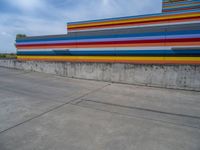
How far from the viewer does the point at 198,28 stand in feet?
22.6

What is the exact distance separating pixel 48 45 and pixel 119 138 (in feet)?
36.3

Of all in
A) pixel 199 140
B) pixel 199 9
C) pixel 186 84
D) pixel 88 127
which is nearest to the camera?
pixel 199 140

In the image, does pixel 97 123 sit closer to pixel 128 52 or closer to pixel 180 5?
pixel 128 52

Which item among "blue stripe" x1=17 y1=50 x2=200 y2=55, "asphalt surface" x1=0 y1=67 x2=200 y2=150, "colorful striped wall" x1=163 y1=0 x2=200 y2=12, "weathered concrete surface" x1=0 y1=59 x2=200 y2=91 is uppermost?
"colorful striped wall" x1=163 y1=0 x2=200 y2=12

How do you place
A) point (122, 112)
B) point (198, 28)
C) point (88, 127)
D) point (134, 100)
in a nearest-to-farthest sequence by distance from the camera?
point (88, 127), point (122, 112), point (134, 100), point (198, 28)

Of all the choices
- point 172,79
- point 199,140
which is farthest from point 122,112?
point 172,79

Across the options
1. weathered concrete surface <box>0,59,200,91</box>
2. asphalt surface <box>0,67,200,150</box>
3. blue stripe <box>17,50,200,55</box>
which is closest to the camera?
asphalt surface <box>0,67,200,150</box>

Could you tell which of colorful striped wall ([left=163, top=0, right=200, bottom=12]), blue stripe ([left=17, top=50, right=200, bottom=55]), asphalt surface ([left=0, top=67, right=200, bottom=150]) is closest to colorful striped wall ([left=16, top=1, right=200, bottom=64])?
blue stripe ([left=17, top=50, right=200, bottom=55])

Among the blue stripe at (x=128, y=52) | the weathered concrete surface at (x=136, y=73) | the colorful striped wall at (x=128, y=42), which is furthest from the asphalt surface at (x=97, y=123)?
the colorful striped wall at (x=128, y=42)

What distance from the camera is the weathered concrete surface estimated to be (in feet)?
21.0

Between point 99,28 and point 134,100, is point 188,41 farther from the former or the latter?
point 99,28

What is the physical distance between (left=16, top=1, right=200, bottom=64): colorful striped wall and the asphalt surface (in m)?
3.31

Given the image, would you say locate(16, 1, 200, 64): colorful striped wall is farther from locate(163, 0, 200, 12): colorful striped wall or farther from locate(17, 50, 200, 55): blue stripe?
locate(163, 0, 200, 12): colorful striped wall

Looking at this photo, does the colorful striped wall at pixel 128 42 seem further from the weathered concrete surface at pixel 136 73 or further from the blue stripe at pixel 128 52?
the weathered concrete surface at pixel 136 73
